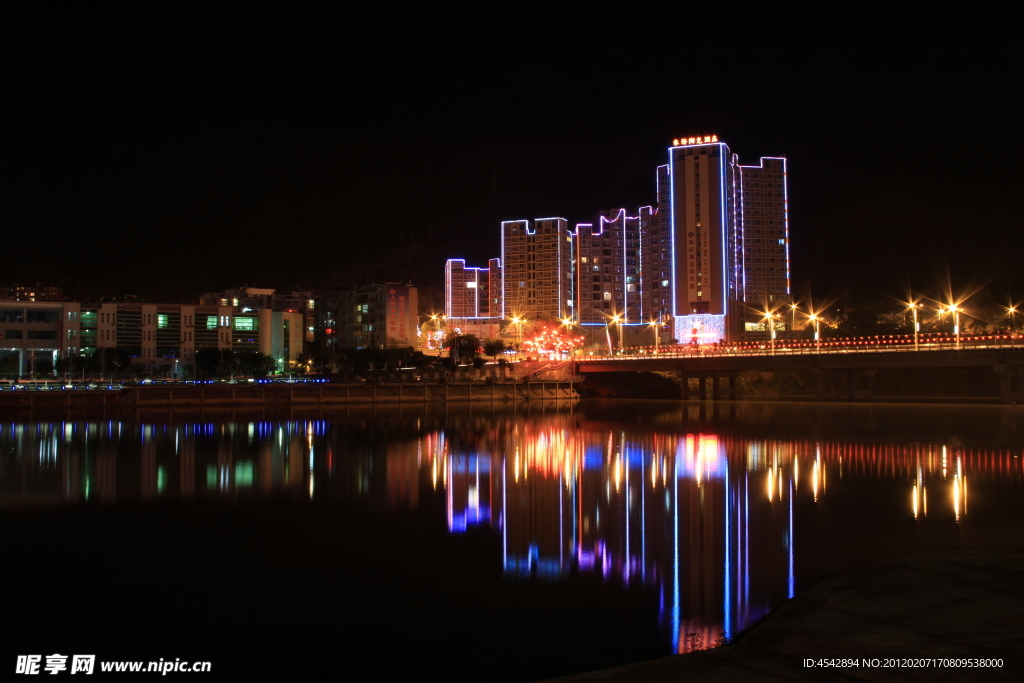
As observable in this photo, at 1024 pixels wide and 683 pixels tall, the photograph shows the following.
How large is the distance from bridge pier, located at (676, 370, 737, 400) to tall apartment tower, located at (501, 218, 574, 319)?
144 feet

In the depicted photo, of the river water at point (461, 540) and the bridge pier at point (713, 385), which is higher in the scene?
the bridge pier at point (713, 385)

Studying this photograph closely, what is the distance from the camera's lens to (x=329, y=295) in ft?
379

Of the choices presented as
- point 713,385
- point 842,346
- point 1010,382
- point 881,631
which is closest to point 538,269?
point 713,385

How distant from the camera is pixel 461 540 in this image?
500 inches

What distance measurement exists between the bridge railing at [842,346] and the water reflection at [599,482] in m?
20.0

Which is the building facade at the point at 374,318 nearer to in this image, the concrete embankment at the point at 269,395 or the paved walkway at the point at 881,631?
the concrete embankment at the point at 269,395

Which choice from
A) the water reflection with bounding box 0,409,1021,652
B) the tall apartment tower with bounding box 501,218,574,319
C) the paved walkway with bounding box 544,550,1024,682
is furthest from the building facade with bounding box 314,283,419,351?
the paved walkway with bounding box 544,550,1024,682

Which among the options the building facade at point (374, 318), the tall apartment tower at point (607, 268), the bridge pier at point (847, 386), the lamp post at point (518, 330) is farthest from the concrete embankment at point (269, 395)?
the tall apartment tower at point (607, 268)

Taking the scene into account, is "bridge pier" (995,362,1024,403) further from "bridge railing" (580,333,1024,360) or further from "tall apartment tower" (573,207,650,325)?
"tall apartment tower" (573,207,650,325)

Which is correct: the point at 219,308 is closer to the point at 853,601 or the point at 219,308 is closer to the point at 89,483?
the point at 89,483

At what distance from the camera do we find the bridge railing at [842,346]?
1843 inches

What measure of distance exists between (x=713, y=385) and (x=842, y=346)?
10445mm

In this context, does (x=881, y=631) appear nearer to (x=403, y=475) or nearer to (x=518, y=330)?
(x=403, y=475)

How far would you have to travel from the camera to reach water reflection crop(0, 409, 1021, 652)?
1071 centimetres
